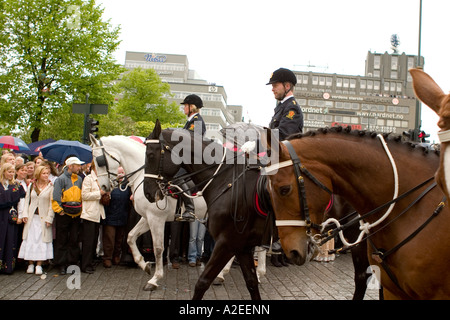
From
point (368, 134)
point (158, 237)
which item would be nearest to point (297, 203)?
point (368, 134)

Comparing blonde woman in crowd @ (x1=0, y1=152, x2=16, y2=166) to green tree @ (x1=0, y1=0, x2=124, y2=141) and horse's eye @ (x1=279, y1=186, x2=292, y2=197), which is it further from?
green tree @ (x1=0, y1=0, x2=124, y2=141)

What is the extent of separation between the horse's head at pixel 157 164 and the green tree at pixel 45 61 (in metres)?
17.3

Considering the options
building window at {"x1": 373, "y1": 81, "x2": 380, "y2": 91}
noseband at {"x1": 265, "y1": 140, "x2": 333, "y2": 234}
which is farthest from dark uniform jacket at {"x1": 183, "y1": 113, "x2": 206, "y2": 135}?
building window at {"x1": 373, "y1": 81, "x2": 380, "y2": 91}

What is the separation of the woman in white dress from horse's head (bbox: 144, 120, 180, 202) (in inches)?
139

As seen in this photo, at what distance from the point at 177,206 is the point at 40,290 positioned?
2674mm

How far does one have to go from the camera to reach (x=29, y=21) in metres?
22.0

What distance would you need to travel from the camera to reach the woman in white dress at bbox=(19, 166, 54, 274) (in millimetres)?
8789

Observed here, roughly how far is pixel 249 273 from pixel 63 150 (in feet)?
26.8

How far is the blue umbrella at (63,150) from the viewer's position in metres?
11.9

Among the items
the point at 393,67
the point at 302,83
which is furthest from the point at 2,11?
the point at 393,67

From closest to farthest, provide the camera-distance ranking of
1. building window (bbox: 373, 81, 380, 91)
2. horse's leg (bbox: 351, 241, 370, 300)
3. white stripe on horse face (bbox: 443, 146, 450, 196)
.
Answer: white stripe on horse face (bbox: 443, 146, 450, 196), horse's leg (bbox: 351, 241, 370, 300), building window (bbox: 373, 81, 380, 91)

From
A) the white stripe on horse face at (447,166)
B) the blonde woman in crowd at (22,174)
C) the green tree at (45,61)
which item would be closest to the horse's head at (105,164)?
the blonde woman in crowd at (22,174)

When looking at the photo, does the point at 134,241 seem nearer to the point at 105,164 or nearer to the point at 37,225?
the point at 105,164
